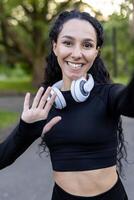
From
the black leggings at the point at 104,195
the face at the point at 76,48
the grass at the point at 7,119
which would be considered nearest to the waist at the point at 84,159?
the black leggings at the point at 104,195

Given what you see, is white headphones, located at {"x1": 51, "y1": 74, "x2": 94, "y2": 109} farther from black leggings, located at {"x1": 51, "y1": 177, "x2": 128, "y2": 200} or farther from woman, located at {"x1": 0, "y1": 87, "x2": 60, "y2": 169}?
black leggings, located at {"x1": 51, "y1": 177, "x2": 128, "y2": 200}

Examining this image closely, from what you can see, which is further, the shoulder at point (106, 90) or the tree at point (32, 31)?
the tree at point (32, 31)

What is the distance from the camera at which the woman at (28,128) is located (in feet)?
6.68

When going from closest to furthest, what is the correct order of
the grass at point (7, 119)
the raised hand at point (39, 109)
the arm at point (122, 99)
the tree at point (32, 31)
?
1. the arm at point (122, 99)
2. the raised hand at point (39, 109)
3. the grass at point (7, 119)
4. the tree at point (32, 31)

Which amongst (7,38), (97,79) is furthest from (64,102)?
(7,38)

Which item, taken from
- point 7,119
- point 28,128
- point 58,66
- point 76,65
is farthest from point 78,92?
point 7,119

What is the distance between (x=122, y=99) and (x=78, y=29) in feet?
1.23

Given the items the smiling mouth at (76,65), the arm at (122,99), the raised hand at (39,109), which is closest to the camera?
the arm at (122,99)

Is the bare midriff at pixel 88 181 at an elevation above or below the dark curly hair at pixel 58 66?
below

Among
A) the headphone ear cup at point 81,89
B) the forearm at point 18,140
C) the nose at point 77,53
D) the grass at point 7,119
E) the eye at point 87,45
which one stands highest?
the eye at point 87,45

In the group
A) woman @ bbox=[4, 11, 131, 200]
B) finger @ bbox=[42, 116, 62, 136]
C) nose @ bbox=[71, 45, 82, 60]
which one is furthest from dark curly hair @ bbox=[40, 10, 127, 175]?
finger @ bbox=[42, 116, 62, 136]

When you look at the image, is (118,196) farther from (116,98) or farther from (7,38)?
(7,38)

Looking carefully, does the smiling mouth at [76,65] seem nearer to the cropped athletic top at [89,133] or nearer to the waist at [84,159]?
the cropped athletic top at [89,133]

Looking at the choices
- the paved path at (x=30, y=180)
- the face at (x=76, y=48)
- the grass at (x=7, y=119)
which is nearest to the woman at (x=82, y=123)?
the face at (x=76, y=48)
